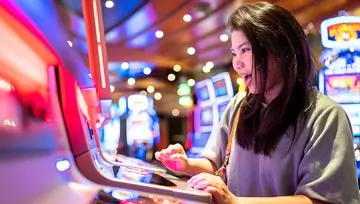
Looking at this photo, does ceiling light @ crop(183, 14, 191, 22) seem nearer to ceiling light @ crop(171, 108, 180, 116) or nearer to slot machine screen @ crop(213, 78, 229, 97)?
slot machine screen @ crop(213, 78, 229, 97)

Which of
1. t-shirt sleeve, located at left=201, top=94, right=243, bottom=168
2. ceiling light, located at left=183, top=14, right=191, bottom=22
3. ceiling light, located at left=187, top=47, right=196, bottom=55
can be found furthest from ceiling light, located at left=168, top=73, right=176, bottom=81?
t-shirt sleeve, located at left=201, top=94, right=243, bottom=168

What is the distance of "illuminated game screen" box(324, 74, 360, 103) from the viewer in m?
4.94

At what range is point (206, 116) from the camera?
5.54 meters

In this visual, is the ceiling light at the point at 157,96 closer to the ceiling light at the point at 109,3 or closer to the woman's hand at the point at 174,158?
the ceiling light at the point at 109,3

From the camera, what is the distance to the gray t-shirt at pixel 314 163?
3.21 feet

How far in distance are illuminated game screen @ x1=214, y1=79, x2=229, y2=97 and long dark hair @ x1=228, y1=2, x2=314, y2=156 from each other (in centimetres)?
434

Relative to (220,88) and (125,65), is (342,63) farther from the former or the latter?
(125,65)

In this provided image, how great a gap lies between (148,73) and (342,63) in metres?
2.13

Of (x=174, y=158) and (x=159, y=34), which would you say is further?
(x=159, y=34)

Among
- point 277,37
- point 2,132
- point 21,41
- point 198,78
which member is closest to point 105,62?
point 277,37

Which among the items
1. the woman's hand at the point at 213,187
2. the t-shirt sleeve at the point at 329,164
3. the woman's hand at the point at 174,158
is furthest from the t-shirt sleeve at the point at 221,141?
the woman's hand at the point at 213,187

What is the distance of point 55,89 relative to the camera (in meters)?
0.76

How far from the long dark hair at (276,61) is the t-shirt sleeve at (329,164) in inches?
2.5

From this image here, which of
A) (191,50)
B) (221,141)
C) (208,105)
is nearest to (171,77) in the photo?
(191,50)
